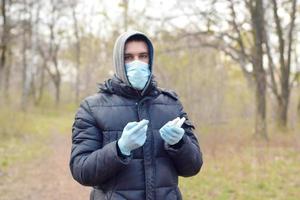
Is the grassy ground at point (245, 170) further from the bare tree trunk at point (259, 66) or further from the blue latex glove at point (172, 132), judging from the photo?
the blue latex glove at point (172, 132)

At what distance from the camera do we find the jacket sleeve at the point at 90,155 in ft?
8.05

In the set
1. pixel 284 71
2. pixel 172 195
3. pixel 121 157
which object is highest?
pixel 284 71

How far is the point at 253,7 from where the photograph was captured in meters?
14.6

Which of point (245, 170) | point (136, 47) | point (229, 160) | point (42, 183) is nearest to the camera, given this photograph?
point (136, 47)

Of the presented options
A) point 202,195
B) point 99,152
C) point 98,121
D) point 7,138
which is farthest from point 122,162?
point 7,138

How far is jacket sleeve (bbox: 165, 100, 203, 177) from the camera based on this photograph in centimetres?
256

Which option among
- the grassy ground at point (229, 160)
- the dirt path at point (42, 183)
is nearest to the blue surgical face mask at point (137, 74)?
the grassy ground at point (229, 160)

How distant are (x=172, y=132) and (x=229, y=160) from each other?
831 centimetres

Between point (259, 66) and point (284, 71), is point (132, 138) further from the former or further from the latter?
point (284, 71)

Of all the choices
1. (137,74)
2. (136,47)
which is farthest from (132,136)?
(136,47)

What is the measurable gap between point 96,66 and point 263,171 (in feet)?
107

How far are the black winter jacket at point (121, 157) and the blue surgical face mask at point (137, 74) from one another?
0.04m

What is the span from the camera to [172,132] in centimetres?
247

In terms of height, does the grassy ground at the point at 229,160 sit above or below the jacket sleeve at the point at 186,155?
below
